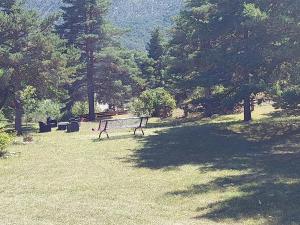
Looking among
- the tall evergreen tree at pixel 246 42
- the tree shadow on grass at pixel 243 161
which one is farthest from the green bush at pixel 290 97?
the tree shadow on grass at pixel 243 161

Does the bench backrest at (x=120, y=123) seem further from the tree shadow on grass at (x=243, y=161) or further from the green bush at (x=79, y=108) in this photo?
the green bush at (x=79, y=108)

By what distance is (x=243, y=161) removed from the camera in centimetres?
1506

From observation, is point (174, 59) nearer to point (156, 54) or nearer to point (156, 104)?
point (156, 104)

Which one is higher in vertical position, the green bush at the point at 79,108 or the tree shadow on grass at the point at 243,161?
the green bush at the point at 79,108

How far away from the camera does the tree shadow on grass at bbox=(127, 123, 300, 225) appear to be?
30.8 feet

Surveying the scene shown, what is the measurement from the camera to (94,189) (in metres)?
11.5

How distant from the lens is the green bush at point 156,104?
37.8m

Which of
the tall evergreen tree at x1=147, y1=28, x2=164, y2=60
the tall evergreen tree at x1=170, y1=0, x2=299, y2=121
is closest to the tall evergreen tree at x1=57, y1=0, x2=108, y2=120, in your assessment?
the tall evergreen tree at x1=147, y1=28, x2=164, y2=60

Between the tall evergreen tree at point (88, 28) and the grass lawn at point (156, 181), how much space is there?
23.0 metres

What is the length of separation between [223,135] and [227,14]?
5.78 meters

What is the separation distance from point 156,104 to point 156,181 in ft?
85.4

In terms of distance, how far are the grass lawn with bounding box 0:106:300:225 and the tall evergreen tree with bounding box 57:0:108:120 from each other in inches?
906

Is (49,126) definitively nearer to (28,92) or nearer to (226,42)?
(28,92)

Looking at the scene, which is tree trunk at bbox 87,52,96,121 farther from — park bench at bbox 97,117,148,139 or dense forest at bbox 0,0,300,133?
park bench at bbox 97,117,148,139
